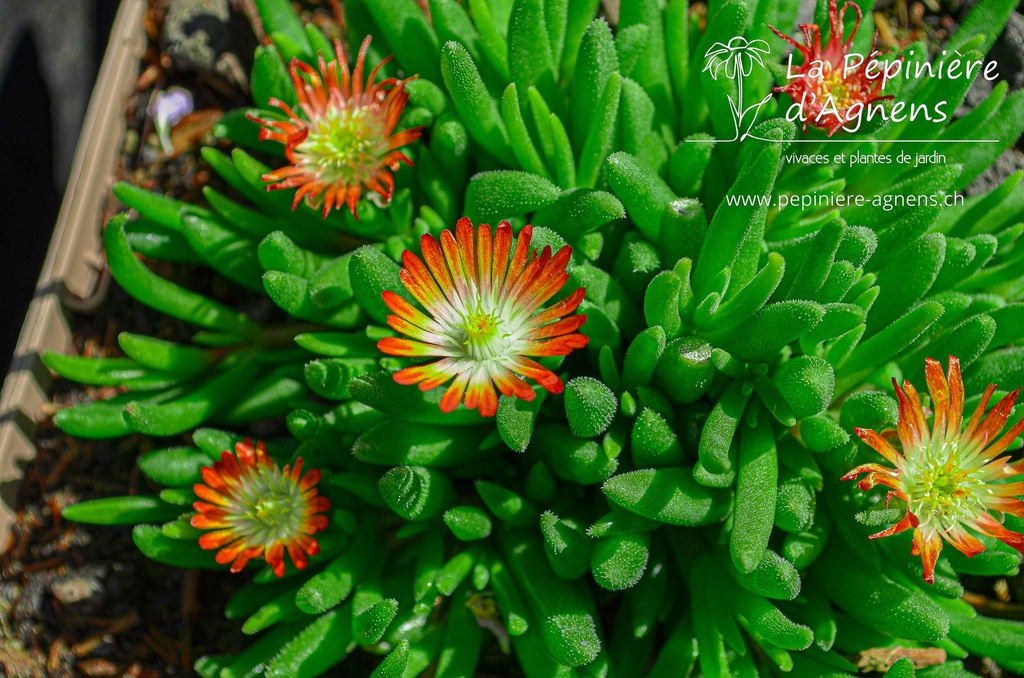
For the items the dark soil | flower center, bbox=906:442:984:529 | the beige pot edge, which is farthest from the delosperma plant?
the beige pot edge

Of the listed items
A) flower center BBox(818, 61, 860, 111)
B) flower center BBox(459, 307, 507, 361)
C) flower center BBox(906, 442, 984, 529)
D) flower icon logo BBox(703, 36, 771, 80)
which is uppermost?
flower icon logo BBox(703, 36, 771, 80)

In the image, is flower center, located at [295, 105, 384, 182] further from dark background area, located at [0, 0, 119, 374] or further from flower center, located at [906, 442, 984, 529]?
dark background area, located at [0, 0, 119, 374]

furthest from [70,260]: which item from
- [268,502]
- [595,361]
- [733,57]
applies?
[733,57]

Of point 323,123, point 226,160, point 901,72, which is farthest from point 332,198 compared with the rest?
point 901,72

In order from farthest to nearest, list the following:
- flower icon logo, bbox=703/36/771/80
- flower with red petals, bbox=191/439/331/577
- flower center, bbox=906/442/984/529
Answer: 1. flower icon logo, bbox=703/36/771/80
2. flower with red petals, bbox=191/439/331/577
3. flower center, bbox=906/442/984/529

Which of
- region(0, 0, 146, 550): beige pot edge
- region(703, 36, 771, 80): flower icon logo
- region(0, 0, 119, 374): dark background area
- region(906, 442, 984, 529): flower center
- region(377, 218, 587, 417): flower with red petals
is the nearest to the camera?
region(377, 218, 587, 417): flower with red petals

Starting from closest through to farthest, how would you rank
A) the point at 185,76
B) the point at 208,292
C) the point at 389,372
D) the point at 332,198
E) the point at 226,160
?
the point at 389,372, the point at 332,198, the point at 226,160, the point at 208,292, the point at 185,76

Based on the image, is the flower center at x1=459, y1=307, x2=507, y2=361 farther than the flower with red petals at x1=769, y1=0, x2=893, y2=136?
No

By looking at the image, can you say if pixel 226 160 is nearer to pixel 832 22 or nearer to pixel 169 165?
pixel 169 165
